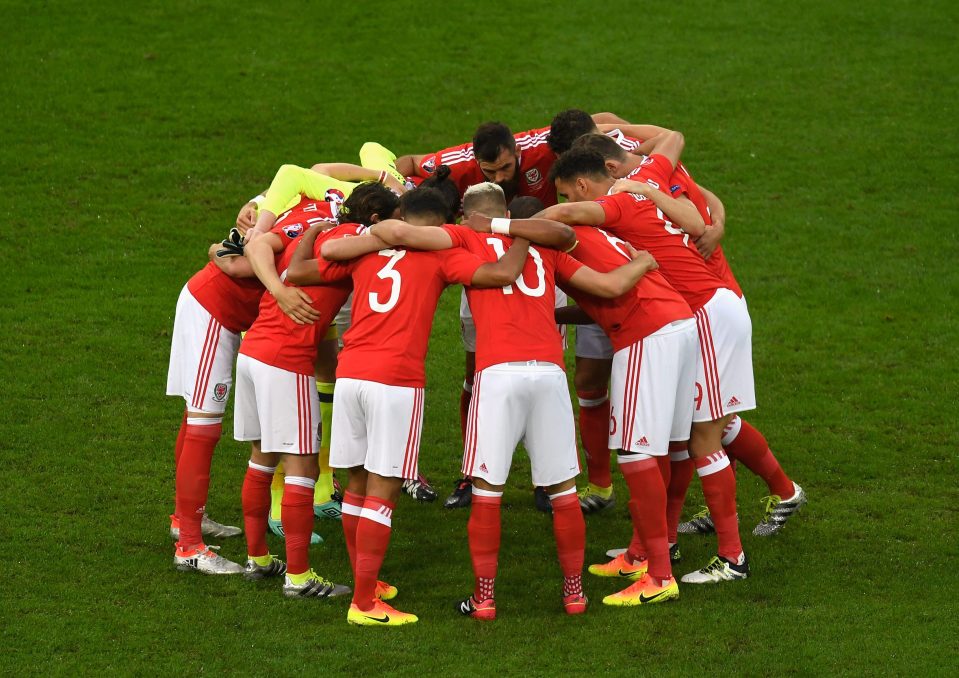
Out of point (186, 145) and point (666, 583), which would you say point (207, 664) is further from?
point (186, 145)

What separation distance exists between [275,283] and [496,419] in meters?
1.67

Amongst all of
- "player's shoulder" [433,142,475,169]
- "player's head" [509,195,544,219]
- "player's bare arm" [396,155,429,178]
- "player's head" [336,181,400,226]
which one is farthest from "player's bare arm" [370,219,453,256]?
"player's bare arm" [396,155,429,178]

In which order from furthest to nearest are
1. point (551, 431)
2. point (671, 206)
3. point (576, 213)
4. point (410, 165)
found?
point (410, 165) < point (671, 206) < point (576, 213) < point (551, 431)

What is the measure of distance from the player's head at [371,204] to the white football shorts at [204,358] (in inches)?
48.9

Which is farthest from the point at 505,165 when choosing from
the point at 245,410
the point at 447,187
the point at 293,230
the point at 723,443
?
the point at 245,410

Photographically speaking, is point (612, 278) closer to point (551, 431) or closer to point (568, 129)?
point (551, 431)

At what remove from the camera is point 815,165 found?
16.0 meters

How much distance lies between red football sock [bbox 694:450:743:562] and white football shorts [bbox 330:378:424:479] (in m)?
1.92

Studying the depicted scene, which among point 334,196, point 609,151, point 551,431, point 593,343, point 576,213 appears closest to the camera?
point 551,431

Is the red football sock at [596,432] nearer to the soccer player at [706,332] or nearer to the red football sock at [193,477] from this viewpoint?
the soccer player at [706,332]

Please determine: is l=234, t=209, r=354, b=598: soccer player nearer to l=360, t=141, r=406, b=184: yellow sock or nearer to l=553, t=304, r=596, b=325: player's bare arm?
l=553, t=304, r=596, b=325: player's bare arm

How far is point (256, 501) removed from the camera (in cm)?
745

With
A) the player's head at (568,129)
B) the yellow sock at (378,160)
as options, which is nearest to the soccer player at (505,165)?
the yellow sock at (378,160)

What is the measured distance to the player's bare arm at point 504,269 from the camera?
686cm
